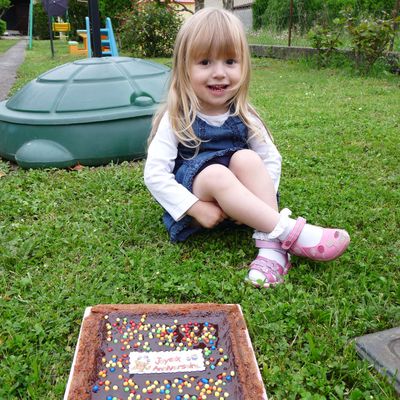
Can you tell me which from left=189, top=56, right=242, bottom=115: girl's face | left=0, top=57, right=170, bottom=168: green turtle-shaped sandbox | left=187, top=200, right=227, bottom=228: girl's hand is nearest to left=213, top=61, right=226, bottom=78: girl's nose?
left=189, top=56, right=242, bottom=115: girl's face

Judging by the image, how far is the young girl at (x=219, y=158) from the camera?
6.14 ft

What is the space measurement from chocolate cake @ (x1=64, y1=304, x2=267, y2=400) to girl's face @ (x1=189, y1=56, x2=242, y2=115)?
0.93 meters

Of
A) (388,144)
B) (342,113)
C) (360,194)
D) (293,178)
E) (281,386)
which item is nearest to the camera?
(281,386)

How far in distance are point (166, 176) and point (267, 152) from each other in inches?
20.2

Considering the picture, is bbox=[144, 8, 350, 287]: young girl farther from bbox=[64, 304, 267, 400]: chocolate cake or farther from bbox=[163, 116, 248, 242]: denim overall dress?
bbox=[64, 304, 267, 400]: chocolate cake

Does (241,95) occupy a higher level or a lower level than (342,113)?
higher

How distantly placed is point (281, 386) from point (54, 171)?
7.01 feet

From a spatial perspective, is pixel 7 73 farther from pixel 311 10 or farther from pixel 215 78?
pixel 215 78

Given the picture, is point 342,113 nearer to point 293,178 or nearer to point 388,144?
point 388,144

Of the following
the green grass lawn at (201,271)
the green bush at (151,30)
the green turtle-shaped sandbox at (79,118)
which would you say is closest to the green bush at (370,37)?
the green grass lawn at (201,271)

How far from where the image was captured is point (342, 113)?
4508 millimetres

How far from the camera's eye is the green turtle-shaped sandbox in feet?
9.69

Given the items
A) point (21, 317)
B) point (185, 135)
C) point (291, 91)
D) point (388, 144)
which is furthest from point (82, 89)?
point (291, 91)

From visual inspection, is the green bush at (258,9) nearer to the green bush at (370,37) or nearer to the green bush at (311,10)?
the green bush at (311,10)
